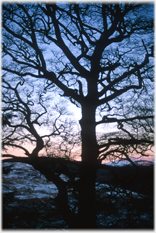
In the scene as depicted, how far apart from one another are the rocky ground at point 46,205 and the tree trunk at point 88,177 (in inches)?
7.6

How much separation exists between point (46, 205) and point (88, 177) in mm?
1211

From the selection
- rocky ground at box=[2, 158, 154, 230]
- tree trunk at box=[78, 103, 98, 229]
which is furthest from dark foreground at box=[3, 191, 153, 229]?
tree trunk at box=[78, 103, 98, 229]

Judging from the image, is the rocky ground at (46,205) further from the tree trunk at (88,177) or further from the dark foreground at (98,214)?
the tree trunk at (88,177)

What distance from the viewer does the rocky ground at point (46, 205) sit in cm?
414

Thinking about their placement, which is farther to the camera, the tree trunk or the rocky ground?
the tree trunk

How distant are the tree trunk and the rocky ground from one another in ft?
0.63

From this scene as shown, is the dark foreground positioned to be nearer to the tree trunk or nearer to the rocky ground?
the rocky ground

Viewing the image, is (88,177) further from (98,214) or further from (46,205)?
(46,205)

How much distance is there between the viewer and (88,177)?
470cm

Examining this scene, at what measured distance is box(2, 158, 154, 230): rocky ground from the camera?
13.6ft

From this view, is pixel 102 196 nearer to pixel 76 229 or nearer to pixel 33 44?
pixel 76 229

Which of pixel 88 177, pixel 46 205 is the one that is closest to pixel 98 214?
pixel 88 177

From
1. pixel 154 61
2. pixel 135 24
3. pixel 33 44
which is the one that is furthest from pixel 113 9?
pixel 33 44

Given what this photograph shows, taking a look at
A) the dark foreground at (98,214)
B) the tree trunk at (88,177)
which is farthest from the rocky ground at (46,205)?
the tree trunk at (88,177)
